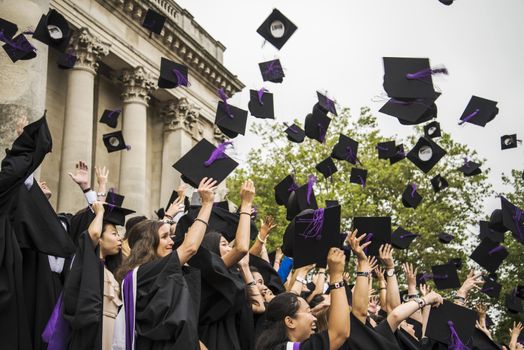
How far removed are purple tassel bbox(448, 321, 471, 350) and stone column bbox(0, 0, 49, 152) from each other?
882cm

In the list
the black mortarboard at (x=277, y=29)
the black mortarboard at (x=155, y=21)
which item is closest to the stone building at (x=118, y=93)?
the black mortarboard at (x=155, y=21)

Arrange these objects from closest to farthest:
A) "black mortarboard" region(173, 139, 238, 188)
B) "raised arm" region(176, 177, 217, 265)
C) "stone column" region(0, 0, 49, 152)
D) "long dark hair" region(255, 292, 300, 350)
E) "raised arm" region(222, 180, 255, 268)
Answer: "raised arm" region(176, 177, 217, 265)
"long dark hair" region(255, 292, 300, 350)
"raised arm" region(222, 180, 255, 268)
"black mortarboard" region(173, 139, 238, 188)
"stone column" region(0, 0, 49, 152)

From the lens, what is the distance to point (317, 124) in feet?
36.2

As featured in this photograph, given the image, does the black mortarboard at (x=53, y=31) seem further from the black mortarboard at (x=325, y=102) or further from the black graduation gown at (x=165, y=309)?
the black graduation gown at (x=165, y=309)

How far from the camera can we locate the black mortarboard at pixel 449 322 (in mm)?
7094

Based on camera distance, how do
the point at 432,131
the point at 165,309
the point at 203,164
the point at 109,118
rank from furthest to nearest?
the point at 109,118, the point at 432,131, the point at 203,164, the point at 165,309

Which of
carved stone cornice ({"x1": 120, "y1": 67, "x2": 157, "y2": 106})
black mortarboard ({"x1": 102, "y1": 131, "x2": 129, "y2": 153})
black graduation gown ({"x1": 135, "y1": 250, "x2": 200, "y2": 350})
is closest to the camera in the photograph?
black graduation gown ({"x1": 135, "y1": 250, "x2": 200, "y2": 350})

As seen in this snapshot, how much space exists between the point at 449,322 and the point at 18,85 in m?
9.63

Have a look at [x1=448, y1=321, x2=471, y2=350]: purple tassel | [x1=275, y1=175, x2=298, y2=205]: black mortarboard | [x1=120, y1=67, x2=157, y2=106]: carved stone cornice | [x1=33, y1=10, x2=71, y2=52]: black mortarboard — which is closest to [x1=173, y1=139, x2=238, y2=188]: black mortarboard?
[x1=275, y1=175, x2=298, y2=205]: black mortarboard

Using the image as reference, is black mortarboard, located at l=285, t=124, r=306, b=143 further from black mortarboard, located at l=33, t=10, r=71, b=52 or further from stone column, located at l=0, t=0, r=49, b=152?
stone column, located at l=0, t=0, r=49, b=152

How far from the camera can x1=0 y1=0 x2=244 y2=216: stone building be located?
13.6 m

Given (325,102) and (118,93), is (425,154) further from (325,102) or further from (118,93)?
(118,93)

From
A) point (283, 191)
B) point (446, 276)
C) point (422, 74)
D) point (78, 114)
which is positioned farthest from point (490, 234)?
point (78, 114)

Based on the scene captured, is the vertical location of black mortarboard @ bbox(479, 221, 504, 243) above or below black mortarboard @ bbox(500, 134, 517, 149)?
below
